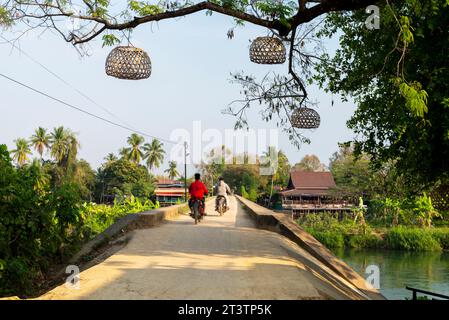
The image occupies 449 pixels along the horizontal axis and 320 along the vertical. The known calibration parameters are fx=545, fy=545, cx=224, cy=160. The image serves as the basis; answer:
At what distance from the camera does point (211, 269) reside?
Answer: 6.39m

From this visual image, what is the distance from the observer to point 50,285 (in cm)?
794

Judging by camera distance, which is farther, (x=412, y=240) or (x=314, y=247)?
(x=412, y=240)

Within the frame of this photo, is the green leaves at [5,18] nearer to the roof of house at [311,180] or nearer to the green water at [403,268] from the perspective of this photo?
the green water at [403,268]

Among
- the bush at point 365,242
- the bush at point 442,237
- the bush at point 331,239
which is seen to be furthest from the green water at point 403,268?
the bush at point 442,237

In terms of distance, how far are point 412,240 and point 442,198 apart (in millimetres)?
28008

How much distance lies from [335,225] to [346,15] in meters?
29.2

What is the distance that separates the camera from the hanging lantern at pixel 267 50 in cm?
803

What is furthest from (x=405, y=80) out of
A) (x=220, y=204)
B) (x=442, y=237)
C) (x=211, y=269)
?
(x=442, y=237)

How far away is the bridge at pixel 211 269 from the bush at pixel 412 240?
2721 cm

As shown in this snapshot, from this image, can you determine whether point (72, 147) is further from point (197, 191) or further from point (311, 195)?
point (197, 191)

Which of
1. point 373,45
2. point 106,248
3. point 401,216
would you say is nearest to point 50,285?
point 106,248

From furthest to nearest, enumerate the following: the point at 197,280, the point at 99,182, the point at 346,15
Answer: the point at 99,182 → the point at 346,15 → the point at 197,280
